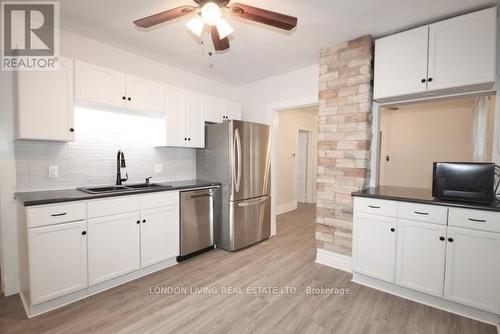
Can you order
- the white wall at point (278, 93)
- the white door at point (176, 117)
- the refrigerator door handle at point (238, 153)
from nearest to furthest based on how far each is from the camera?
the white door at point (176, 117) → the refrigerator door handle at point (238, 153) → the white wall at point (278, 93)

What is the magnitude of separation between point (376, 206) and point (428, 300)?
906mm

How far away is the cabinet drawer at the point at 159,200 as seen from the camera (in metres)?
2.51

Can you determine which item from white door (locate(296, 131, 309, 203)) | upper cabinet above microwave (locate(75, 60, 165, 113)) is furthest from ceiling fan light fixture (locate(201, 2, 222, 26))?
white door (locate(296, 131, 309, 203))

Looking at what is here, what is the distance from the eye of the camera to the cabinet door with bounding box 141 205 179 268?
2.52 meters

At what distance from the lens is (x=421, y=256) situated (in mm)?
2064

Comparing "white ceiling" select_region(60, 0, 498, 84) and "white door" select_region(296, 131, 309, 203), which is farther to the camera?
"white door" select_region(296, 131, 309, 203)

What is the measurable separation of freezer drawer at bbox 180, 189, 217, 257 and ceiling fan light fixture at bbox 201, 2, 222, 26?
1920mm

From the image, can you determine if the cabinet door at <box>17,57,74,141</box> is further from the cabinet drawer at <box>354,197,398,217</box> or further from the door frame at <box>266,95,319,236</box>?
the cabinet drawer at <box>354,197,398,217</box>

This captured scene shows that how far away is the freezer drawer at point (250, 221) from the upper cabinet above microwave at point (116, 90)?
1.67m

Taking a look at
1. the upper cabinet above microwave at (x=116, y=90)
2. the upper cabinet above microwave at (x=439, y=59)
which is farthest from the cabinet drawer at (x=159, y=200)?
the upper cabinet above microwave at (x=439, y=59)

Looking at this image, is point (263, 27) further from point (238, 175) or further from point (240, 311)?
point (240, 311)

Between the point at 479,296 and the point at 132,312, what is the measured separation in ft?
9.22

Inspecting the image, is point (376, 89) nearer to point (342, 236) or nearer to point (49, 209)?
point (342, 236)

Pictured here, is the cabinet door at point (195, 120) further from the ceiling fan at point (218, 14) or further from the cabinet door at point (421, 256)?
the cabinet door at point (421, 256)
